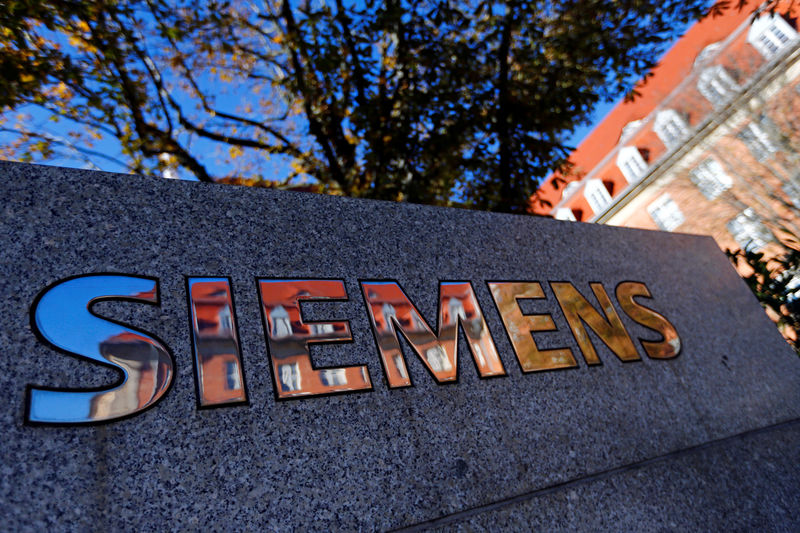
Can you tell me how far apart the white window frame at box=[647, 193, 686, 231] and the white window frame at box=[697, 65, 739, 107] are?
14.8 ft

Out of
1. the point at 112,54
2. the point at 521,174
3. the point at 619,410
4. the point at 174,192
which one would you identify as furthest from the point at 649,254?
the point at 112,54

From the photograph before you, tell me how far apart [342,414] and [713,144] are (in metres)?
20.4

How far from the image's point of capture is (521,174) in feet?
25.5

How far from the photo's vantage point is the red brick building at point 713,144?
13.5m

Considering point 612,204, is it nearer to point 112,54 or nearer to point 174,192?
point 112,54

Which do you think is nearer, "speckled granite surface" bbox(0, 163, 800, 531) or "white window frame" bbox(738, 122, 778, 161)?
"speckled granite surface" bbox(0, 163, 800, 531)

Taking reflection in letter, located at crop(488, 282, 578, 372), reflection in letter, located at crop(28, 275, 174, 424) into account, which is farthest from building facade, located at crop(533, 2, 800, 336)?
reflection in letter, located at crop(28, 275, 174, 424)

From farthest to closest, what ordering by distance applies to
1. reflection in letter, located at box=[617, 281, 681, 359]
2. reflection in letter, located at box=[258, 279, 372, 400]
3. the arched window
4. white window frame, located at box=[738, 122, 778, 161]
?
white window frame, located at box=[738, 122, 778, 161]
reflection in letter, located at box=[617, 281, 681, 359]
the arched window
reflection in letter, located at box=[258, 279, 372, 400]

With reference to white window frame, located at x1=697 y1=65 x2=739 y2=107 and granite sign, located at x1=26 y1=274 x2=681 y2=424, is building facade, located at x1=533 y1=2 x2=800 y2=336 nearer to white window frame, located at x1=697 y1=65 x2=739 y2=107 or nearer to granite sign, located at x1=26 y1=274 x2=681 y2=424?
white window frame, located at x1=697 y1=65 x2=739 y2=107

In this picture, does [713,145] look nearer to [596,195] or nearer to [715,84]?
[715,84]

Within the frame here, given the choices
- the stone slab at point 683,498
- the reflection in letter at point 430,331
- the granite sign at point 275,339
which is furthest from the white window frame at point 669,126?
the reflection in letter at point 430,331

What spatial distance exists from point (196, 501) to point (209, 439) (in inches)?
10.0

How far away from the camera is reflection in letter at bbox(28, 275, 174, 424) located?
1.93 metres

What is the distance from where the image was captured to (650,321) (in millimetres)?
4098
